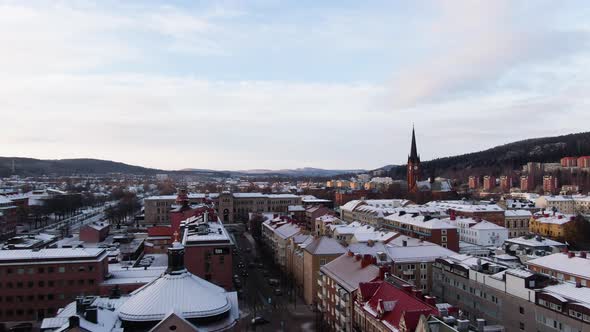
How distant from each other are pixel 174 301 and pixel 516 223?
251 feet

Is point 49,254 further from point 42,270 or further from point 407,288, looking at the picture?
point 407,288

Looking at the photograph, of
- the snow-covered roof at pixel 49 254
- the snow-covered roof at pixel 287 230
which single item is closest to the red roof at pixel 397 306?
the snow-covered roof at pixel 49 254

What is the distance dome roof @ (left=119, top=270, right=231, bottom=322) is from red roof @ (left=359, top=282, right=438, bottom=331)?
901 cm

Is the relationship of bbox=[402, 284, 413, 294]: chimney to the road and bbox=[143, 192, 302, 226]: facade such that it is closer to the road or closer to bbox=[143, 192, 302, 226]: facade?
the road

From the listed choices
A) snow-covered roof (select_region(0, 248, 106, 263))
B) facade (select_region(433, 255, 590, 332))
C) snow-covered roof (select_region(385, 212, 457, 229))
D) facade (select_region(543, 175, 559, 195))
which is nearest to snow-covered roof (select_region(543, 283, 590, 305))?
facade (select_region(433, 255, 590, 332))

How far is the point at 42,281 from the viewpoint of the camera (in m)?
43.3

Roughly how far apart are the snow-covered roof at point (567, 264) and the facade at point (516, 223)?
41915 millimetres

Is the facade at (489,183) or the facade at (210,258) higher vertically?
the facade at (489,183)

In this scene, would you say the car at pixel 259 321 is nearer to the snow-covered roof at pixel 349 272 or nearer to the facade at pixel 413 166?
the snow-covered roof at pixel 349 272

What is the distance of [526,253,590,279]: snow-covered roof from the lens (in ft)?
136

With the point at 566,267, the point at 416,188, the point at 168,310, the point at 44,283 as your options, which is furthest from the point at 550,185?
the point at 168,310

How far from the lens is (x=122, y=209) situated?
114 m

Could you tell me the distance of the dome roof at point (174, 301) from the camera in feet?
84.3

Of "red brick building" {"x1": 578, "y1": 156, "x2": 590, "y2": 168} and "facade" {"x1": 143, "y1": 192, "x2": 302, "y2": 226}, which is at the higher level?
"red brick building" {"x1": 578, "y1": 156, "x2": 590, "y2": 168}
